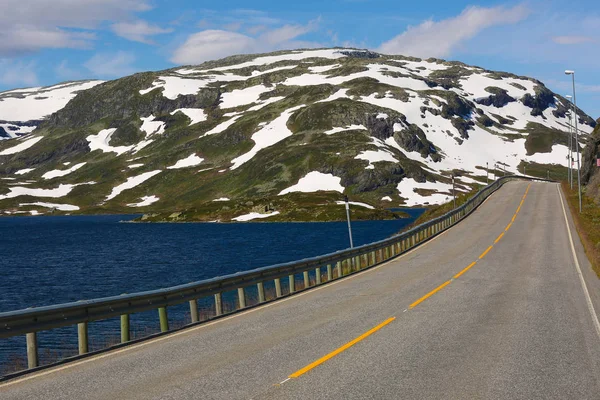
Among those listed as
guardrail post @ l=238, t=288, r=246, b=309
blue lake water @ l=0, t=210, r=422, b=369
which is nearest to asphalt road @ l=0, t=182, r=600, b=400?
guardrail post @ l=238, t=288, r=246, b=309

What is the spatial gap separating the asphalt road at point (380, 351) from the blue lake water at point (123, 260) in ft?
24.7

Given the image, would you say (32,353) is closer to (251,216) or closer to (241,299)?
(241,299)

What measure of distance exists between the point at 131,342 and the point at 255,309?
5.59m

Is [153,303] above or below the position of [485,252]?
above

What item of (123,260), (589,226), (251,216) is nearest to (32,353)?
(589,226)

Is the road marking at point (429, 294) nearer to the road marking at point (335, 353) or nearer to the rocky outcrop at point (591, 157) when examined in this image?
the road marking at point (335, 353)

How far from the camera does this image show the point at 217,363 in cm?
1284

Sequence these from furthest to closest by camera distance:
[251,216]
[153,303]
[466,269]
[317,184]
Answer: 1. [317,184]
2. [251,216]
3. [466,269]
4. [153,303]

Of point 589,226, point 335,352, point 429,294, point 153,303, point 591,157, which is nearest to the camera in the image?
point 335,352

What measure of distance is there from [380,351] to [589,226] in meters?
37.2

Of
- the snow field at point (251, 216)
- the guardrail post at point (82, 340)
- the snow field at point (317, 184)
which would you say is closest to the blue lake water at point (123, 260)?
the guardrail post at point (82, 340)

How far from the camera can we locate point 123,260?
70.4 metres

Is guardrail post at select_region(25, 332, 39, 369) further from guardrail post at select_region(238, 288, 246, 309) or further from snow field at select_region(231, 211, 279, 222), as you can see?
snow field at select_region(231, 211, 279, 222)

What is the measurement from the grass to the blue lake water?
20.5 metres
